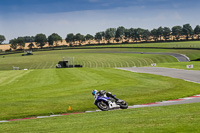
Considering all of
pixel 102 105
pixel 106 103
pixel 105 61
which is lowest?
pixel 105 61

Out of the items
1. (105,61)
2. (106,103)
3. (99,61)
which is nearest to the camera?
(106,103)

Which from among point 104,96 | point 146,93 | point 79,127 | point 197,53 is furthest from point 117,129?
point 197,53

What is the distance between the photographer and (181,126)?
28.6 ft

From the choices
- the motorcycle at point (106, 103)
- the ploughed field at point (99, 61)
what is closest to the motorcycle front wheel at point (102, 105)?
the motorcycle at point (106, 103)

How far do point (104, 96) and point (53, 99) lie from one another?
6.01 m

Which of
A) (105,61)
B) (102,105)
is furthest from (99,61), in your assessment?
(102,105)

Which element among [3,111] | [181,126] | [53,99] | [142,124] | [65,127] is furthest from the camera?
[53,99]

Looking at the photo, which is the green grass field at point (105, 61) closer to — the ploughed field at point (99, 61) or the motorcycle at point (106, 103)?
the ploughed field at point (99, 61)

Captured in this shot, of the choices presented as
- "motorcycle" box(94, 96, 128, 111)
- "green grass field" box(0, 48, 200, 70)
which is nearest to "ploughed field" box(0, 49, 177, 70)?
"green grass field" box(0, 48, 200, 70)

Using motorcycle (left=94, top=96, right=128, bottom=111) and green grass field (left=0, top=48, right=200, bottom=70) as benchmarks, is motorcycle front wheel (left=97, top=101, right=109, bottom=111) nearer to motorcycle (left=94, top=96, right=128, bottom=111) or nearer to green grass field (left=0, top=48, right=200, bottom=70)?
motorcycle (left=94, top=96, right=128, bottom=111)

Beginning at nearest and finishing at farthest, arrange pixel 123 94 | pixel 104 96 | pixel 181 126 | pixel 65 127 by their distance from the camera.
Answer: pixel 181 126, pixel 65 127, pixel 104 96, pixel 123 94

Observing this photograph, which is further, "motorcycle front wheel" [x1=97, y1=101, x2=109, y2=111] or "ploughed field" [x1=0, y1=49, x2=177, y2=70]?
"ploughed field" [x1=0, y1=49, x2=177, y2=70]

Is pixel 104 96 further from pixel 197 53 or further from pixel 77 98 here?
pixel 197 53

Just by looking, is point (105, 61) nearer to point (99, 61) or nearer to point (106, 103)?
point (99, 61)
